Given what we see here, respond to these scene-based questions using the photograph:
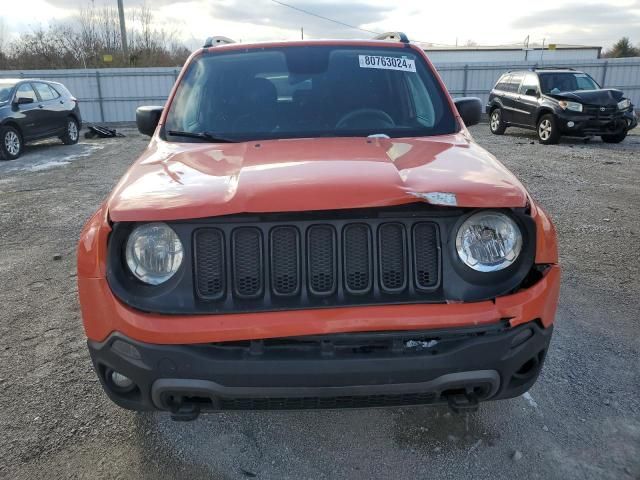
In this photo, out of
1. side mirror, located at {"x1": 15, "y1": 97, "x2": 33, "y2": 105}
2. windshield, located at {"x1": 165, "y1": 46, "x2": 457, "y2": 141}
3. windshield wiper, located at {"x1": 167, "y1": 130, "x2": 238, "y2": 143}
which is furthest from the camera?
side mirror, located at {"x1": 15, "y1": 97, "x2": 33, "y2": 105}

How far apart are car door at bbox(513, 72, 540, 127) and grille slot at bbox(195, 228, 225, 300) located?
43.3 ft

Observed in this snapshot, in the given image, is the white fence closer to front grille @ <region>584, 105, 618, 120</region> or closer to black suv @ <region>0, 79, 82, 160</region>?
black suv @ <region>0, 79, 82, 160</region>

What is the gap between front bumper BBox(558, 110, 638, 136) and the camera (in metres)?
12.4

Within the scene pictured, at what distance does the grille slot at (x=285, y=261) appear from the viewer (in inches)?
78.1

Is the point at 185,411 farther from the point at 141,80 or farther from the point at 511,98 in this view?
the point at 141,80

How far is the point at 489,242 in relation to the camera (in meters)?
2.06

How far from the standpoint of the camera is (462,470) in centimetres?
233

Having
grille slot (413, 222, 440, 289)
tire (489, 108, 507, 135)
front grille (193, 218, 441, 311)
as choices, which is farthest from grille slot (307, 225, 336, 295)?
tire (489, 108, 507, 135)

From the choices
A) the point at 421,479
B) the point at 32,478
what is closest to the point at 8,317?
the point at 32,478

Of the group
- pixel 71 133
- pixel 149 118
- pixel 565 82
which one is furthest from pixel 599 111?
pixel 71 133

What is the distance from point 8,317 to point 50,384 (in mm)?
1191

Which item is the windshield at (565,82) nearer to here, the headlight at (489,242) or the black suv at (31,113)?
the black suv at (31,113)

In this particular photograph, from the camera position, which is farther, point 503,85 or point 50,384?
point 503,85

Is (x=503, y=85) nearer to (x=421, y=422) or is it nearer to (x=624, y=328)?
(x=624, y=328)
